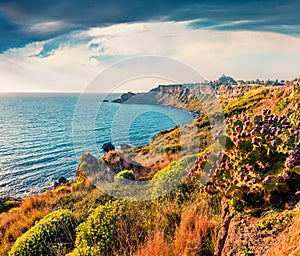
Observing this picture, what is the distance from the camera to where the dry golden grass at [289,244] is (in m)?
2.13

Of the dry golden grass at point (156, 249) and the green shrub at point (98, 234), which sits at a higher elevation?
the dry golden grass at point (156, 249)

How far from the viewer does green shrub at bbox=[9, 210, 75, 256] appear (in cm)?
481

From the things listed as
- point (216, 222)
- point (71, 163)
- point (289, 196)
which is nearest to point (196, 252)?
point (216, 222)

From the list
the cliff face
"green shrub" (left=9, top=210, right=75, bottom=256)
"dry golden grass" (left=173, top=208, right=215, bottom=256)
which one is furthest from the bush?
the cliff face

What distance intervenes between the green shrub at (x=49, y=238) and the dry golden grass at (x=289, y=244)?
3433mm

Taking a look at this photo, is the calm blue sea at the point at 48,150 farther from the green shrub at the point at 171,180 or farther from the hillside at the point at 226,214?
the hillside at the point at 226,214

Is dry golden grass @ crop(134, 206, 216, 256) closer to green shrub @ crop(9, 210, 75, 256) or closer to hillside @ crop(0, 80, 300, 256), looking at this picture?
hillside @ crop(0, 80, 300, 256)

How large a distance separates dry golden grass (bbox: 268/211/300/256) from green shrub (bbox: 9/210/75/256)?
3.43m

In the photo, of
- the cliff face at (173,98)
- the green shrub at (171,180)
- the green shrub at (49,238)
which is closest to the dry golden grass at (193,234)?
the green shrub at (171,180)

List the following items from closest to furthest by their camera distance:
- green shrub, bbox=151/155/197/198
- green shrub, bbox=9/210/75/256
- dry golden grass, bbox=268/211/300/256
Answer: dry golden grass, bbox=268/211/300/256 → green shrub, bbox=9/210/75/256 → green shrub, bbox=151/155/197/198

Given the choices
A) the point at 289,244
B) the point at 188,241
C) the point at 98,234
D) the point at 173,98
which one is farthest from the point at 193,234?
the point at 173,98

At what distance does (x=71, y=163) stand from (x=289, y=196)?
126 ft

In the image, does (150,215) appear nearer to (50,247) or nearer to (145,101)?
(50,247)

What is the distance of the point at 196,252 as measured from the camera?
3.21 metres
